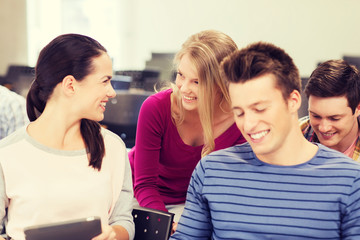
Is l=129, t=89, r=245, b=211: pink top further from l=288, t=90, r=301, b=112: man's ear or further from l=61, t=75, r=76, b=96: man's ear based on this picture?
l=288, t=90, r=301, b=112: man's ear

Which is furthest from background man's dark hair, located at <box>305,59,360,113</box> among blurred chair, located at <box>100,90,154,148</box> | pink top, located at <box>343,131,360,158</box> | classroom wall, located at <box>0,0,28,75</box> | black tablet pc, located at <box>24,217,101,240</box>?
classroom wall, located at <box>0,0,28,75</box>

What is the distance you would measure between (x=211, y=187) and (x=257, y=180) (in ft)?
0.45

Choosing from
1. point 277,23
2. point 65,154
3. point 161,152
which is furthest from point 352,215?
point 277,23

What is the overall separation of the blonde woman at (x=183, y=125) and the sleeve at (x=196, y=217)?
479 mm

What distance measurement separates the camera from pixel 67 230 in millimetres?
1189

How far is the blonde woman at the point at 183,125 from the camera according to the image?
1870 millimetres

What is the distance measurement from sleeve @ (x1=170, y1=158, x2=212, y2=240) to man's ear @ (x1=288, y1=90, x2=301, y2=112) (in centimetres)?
31

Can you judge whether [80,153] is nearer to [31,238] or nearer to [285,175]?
[31,238]

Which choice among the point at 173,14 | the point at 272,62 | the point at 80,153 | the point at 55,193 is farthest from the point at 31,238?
the point at 173,14

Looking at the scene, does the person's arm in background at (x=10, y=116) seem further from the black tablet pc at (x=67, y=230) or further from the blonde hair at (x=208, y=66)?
the black tablet pc at (x=67, y=230)

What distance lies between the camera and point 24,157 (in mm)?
1432

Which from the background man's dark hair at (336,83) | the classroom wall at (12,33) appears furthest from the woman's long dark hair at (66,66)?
the classroom wall at (12,33)

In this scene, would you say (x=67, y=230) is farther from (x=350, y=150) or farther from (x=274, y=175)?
(x=350, y=150)

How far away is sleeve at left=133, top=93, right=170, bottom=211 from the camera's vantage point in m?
1.98
